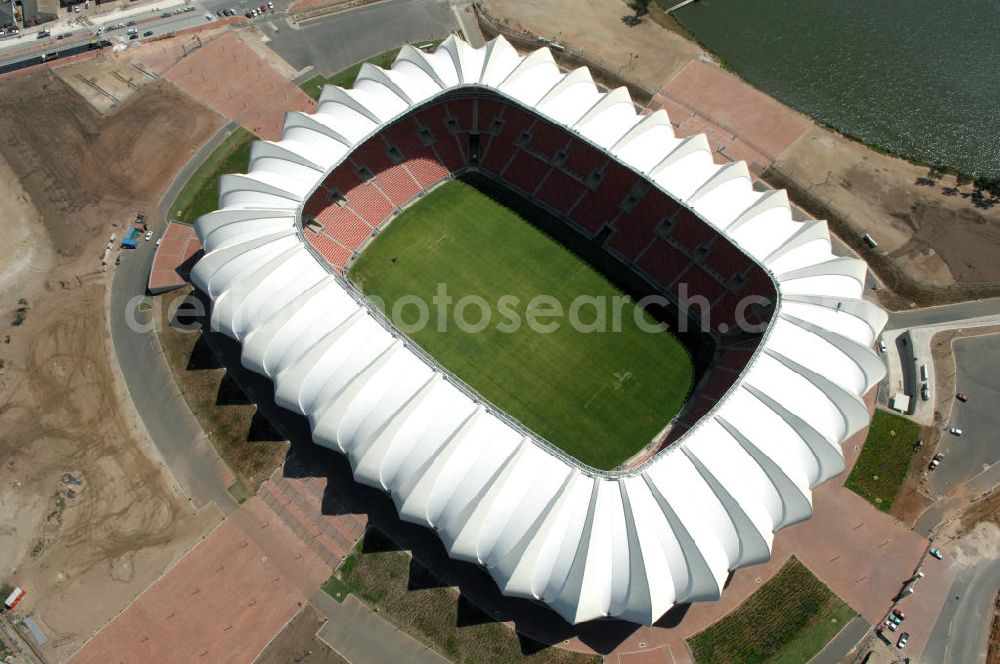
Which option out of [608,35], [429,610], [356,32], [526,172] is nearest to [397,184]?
[526,172]

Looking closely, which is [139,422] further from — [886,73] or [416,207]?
[886,73]

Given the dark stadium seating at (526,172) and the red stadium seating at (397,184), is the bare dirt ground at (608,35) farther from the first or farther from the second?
the red stadium seating at (397,184)

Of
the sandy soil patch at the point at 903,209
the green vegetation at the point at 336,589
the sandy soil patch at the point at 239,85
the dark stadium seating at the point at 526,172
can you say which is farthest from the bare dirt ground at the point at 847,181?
the green vegetation at the point at 336,589

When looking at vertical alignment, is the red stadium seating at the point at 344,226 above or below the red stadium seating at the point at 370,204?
below

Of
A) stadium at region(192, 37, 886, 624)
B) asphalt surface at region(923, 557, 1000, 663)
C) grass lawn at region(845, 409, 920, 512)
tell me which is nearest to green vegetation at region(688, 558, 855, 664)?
asphalt surface at region(923, 557, 1000, 663)

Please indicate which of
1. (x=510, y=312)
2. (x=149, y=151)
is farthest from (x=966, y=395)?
(x=149, y=151)

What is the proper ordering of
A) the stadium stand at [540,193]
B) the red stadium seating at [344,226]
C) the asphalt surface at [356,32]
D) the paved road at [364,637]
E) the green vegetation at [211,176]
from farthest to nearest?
1. the asphalt surface at [356,32]
2. the green vegetation at [211,176]
3. the red stadium seating at [344,226]
4. the stadium stand at [540,193]
5. the paved road at [364,637]

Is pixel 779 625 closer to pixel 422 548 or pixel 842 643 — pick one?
pixel 842 643
